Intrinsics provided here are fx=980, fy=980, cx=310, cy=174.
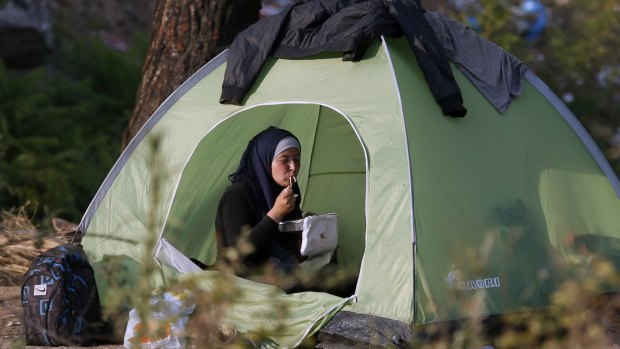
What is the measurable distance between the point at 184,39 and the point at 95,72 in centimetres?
427

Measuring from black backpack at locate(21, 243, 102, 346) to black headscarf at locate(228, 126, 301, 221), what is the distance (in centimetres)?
86

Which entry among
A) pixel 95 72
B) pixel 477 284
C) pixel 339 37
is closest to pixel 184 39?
pixel 339 37

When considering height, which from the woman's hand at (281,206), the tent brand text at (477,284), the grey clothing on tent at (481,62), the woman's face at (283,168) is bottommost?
the tent brand text at (477,284)

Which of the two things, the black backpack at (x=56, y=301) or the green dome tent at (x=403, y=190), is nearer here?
the green dome tent at (x=403, y=190)

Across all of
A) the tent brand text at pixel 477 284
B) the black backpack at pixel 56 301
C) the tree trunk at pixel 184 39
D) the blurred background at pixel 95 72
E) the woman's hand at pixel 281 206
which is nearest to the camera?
the tent brand text at pixel 477 284

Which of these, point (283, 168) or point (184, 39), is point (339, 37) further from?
point (184, 39)

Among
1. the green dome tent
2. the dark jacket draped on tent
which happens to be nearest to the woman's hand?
the green dome tent

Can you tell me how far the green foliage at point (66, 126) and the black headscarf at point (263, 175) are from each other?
2.48 meters

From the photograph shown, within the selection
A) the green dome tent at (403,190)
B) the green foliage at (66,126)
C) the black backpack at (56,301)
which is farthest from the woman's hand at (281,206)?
the green foliage at (66,126)

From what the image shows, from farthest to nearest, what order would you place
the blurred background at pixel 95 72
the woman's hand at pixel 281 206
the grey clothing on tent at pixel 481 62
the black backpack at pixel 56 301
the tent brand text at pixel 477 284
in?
the blurred background at pixel 95 72, the grey clothing on tent at pixel 481 62, the woman's hand at pixel 281 206, the black backpack at pixel 56 301, the tent brand text at pixel 477 284

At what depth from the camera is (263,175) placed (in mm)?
4648

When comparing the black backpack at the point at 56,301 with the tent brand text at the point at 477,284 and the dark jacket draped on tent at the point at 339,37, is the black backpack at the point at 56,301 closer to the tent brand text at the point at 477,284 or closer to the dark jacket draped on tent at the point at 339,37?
the dark jacket draped on tent at the point at 339,37

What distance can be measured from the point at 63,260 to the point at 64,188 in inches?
124

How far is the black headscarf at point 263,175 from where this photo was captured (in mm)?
4648
